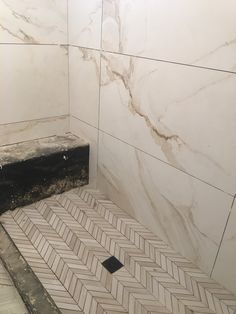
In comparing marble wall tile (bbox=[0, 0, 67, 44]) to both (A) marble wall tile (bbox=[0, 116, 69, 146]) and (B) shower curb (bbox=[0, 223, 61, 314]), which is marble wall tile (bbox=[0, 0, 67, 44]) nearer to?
(A) marble wall tile (bbox=[0, 116, 69, 146])

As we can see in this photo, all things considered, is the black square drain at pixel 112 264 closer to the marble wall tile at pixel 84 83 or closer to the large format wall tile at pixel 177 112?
the large format wall tile at pixel 177 112

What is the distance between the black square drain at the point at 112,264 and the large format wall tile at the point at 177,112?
0.59m

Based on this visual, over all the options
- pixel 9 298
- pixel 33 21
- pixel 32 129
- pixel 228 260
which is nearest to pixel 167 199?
pixel 228 260

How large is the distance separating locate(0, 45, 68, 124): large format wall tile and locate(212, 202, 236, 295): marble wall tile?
136cm

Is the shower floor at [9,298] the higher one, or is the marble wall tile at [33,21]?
the marble wall tile at [33,21]

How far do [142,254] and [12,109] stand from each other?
1.20 metres

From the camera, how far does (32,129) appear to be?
6.20 ft

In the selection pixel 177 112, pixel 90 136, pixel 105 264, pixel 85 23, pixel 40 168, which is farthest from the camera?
pixel 90 136

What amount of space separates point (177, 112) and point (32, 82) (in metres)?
1.01

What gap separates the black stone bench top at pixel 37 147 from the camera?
1678 mm

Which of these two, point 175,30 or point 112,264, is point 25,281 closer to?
point 112,264

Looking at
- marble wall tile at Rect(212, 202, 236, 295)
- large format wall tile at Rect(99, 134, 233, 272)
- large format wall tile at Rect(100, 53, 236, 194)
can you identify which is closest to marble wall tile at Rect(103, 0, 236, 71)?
large format wall tile at Rect(100, 53, 236, 194)

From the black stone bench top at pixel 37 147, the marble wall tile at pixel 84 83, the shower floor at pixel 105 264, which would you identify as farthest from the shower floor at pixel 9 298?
the marble wall tile at pixel 84 83

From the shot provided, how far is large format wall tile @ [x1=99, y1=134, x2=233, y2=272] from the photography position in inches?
49.8
